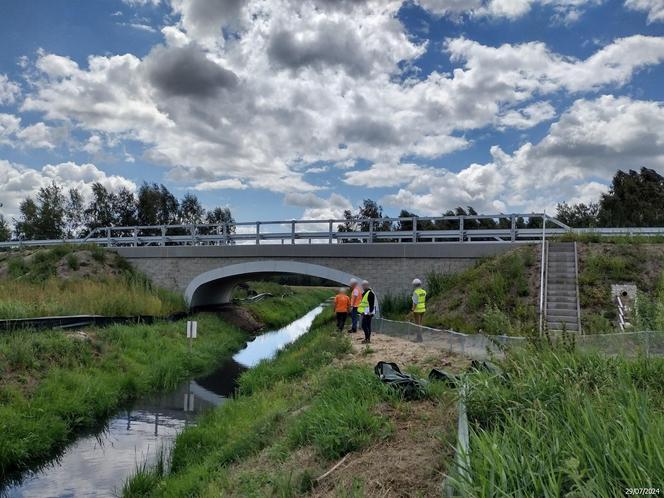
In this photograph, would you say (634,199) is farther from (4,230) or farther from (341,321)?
(4,230)

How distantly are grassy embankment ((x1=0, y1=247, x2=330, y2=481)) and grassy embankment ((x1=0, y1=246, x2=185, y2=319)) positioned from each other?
3.99 ft

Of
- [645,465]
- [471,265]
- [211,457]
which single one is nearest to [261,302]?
[471,265]

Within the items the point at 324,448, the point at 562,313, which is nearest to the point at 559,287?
the point at 562,313

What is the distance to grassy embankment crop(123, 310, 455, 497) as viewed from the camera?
481 centimetres

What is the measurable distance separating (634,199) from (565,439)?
43932mm

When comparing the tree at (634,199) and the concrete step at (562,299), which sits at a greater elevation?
the tree at (634,199)

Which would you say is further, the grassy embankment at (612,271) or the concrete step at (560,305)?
the concrete step at (560,305)

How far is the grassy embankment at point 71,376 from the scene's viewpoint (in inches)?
397

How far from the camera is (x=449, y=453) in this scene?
185 inches

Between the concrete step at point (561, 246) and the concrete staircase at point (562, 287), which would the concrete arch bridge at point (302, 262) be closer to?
the concrete step at point (561, 246)

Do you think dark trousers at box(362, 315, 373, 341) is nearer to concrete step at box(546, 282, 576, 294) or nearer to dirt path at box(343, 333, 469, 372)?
dirt path at box(343, 333, 469, 372)

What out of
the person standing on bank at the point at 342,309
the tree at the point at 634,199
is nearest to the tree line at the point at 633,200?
the tree at the point at 634,199

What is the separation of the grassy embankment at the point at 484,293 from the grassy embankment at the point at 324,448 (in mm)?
7322

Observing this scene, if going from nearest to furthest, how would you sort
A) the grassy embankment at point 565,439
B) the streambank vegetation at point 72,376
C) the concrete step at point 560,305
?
the grassy embankment at point 565,439, the streambank vegetation at point 72,376, the concrete step at point 560,305
